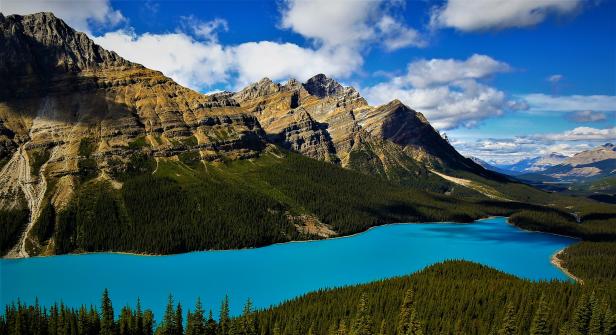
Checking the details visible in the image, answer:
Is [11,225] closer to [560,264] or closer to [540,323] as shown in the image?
[540,323]

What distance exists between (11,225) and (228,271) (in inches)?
3403

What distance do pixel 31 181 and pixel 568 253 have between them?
221027 millimetres

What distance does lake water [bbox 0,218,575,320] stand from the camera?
112500 millimetres

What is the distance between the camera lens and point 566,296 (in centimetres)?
9944

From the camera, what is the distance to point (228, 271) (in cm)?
14100

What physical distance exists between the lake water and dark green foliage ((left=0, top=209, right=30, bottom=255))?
1173 centimetres

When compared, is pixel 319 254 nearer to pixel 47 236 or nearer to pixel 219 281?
pixel 219 281

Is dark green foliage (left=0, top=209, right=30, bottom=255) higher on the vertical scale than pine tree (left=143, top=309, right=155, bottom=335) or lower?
higher

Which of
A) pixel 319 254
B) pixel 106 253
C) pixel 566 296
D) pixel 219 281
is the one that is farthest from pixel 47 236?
pixel 566 296

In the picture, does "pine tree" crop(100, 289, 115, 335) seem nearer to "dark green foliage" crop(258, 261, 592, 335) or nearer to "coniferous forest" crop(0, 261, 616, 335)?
"coniferous forest" crop(0, 261, 616, 335)

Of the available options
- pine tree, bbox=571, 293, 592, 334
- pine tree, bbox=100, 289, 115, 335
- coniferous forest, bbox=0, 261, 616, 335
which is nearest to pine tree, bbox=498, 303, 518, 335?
coniferous forest, bbox=0, 261, 616, 335

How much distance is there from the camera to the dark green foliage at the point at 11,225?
156500 millimetres

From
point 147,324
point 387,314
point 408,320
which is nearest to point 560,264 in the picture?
point 387,314

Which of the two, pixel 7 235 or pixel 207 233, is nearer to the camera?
pixel 7 235
